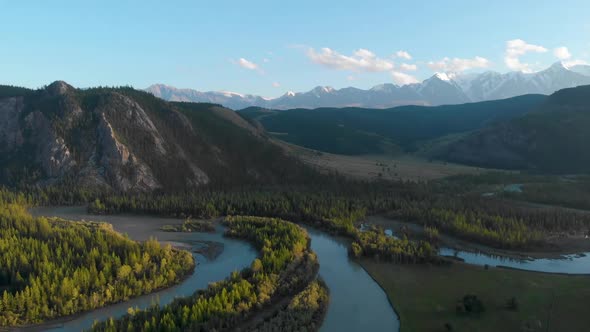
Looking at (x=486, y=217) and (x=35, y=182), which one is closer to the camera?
(x=486, y=217)

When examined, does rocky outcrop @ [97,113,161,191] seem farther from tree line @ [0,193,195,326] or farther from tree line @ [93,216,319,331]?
tree line @ [93,216,319,331]

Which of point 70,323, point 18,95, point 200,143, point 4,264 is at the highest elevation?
point 18,95

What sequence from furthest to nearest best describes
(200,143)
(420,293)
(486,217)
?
(200,143) < (486,217) < (420,293)

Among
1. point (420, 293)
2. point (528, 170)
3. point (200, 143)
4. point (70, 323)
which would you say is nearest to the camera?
point (70, 323)

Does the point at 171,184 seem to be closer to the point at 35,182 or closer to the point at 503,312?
the point at 35,182

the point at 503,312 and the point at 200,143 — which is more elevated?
the point at 200,143

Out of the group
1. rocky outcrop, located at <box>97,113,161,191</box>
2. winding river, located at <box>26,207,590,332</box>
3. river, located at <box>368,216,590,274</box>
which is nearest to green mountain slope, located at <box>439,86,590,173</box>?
river, located at <box>368,216,590,274</box>

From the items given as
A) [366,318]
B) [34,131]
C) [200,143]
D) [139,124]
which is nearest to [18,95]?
[34,131]
